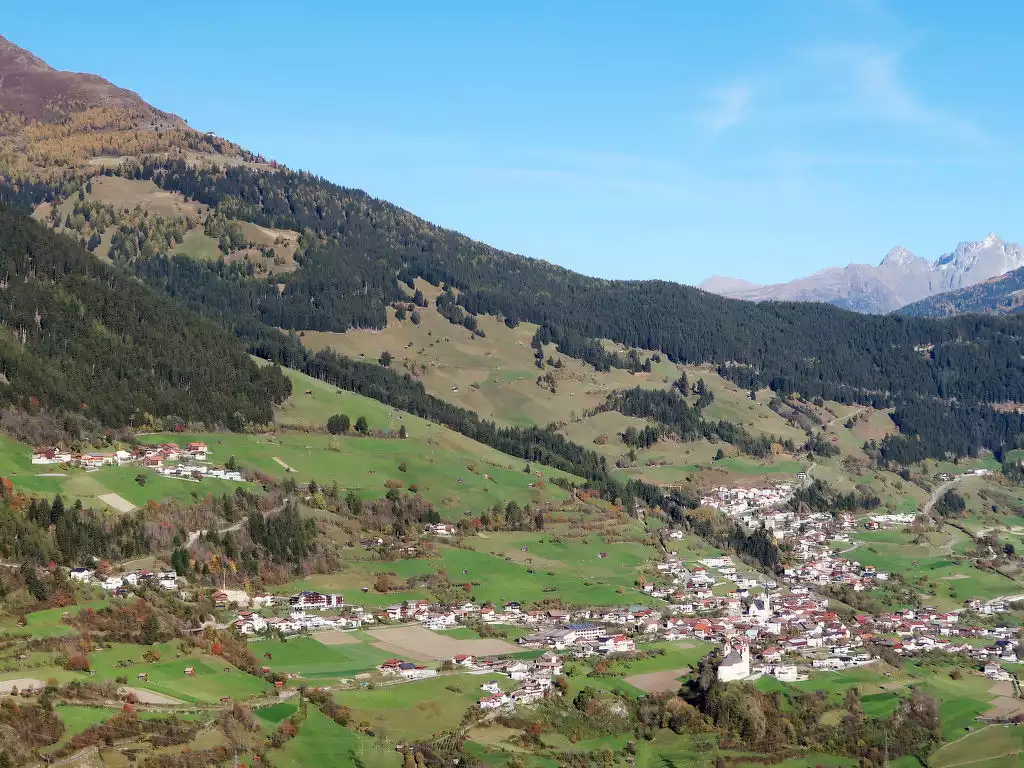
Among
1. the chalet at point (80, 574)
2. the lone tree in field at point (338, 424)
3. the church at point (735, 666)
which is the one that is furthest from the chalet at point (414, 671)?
the lone tree in field at point (338, 424)

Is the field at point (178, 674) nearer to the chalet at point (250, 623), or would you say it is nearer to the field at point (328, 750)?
the field at point (328, 750)

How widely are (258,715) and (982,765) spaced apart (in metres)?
47.3

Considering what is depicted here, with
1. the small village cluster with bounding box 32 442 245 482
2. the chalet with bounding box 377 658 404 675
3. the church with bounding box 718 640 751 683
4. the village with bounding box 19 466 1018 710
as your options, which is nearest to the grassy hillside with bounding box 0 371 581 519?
the small village cluster with bounding box 32 442 245 482

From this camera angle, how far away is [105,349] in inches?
6363

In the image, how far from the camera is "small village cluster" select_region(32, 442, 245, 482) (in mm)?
124125

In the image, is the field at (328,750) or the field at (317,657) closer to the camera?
the field at (328,750)

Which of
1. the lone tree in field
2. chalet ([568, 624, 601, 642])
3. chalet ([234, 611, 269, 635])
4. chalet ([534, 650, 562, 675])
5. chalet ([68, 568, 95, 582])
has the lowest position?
chalet ([234, 611, 269, 635])

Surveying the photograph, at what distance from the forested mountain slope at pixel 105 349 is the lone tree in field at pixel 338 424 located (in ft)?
27.5

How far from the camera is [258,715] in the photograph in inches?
3105

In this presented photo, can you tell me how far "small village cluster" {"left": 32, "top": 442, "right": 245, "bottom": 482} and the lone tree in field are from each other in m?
31.1

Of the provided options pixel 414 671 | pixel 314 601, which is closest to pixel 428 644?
pixel 414 671

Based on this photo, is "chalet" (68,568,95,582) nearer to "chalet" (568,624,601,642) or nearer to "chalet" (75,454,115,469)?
"chalet" (75,454,115,469)

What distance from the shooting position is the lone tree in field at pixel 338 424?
176m

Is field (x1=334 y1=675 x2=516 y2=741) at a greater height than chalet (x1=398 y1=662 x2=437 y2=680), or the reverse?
chalet (x1=398 y1=662 x2=437 y2=680)
